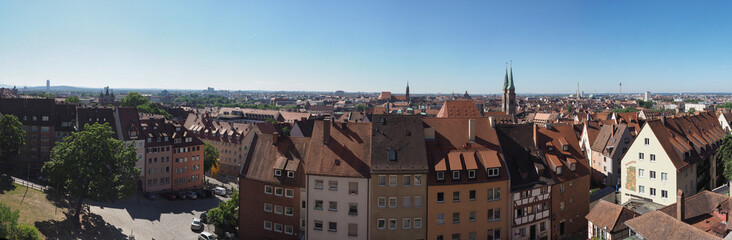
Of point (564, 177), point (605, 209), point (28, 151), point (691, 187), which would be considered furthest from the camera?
point (28, 151)

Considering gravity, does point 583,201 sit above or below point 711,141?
below

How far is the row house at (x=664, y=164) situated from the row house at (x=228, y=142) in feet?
205

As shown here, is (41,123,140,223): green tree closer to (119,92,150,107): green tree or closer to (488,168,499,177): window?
(488,168,499,177): window

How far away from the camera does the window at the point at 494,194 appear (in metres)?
37.6

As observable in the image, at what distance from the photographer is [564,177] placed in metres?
41.8

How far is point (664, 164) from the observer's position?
4669cm

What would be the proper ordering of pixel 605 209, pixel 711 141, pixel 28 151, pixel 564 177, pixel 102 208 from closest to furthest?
pixel 605 209 → pixel 564 177 → pixel 102 208 → pixel 711 141 → pixel 28 151

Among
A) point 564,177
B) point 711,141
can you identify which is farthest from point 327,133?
point 711,141

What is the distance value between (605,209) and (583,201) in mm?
9557

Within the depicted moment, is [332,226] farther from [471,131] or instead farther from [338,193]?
[471,131]

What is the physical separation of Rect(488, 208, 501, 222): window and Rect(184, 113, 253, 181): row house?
57736 mm

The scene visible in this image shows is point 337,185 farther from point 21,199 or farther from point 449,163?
point 21,199

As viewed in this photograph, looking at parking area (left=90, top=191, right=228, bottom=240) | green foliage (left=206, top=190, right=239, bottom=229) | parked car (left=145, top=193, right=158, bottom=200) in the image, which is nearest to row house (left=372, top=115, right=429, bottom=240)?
green foliage (left=206, top=190, right=239, bottom=229)

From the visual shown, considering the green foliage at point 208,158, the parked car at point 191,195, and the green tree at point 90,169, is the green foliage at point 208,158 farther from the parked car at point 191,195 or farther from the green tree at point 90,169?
the green tree at point 90,169
